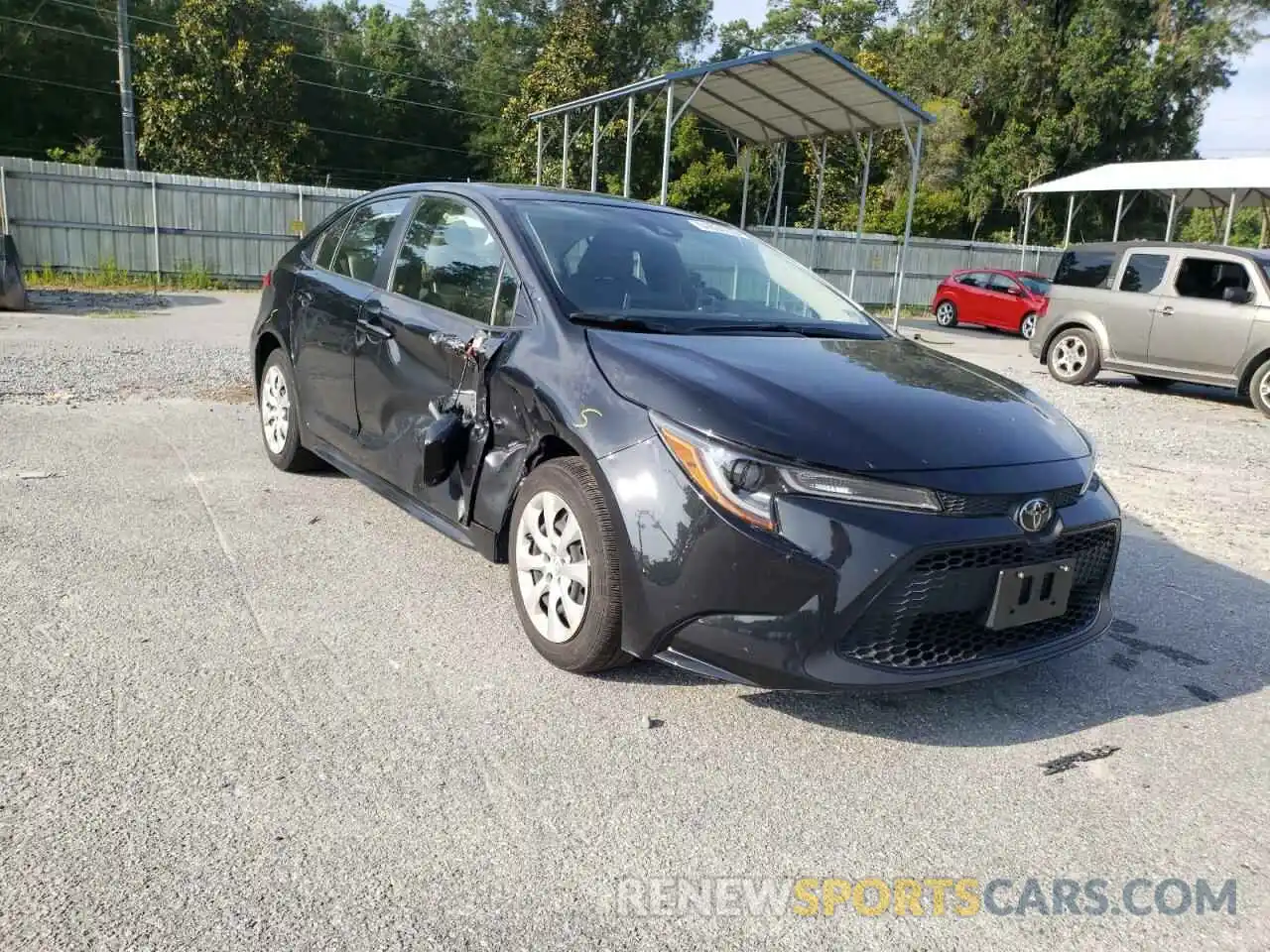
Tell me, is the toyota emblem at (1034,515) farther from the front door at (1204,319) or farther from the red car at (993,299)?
the red car at (993,299)

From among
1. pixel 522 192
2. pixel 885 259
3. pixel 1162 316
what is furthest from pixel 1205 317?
pixel 885 259

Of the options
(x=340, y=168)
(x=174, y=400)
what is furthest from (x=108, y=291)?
(x=340, y=168)

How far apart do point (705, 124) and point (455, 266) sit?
132 ft

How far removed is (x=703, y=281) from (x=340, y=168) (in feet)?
167

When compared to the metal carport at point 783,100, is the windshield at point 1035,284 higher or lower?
lower

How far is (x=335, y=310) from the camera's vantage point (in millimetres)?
4742

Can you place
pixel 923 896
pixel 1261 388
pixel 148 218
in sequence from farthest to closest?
pixel 148 218 < pixel 1261 388 < pixel 923 896

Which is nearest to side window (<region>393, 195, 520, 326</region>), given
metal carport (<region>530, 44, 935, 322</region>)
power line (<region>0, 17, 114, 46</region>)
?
metal carport (<region>530, 44, 935, 322</region>)

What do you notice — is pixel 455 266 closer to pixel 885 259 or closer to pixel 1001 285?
pixel 1001 285

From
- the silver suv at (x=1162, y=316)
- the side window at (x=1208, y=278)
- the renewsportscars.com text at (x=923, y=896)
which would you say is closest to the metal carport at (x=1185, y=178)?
the silver suv at (x=1162, y=316)

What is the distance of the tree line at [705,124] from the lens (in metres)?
31.8

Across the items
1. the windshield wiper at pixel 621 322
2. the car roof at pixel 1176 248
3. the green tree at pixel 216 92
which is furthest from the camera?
the green tree at pixel 216 92

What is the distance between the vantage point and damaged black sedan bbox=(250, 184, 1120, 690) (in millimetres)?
2754

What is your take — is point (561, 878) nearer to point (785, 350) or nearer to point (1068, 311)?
point (785, 350)
